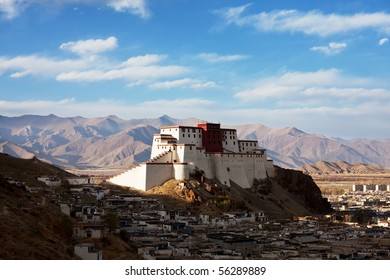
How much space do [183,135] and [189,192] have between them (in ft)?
36.3

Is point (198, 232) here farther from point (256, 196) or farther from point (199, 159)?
point (256, 196)

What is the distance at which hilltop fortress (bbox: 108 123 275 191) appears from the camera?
6856 centimetres

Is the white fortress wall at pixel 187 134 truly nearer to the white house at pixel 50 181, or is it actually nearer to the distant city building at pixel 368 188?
the white house at pixel 50 181

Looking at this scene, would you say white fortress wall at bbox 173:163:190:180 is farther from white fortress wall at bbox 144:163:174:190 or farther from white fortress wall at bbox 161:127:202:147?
white fortress wall at bbox 161:127:202:147

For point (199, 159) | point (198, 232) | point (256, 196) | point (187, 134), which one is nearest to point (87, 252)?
point (198, 232)

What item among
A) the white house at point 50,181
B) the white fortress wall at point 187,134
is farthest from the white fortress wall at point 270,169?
the white house at point 50,181

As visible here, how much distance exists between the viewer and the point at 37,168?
72438 millimetres

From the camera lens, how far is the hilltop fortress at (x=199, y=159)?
2699 inches

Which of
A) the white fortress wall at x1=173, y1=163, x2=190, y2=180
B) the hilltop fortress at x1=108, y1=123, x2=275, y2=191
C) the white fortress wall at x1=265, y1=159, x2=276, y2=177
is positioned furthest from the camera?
the white fortress wall at x1=265, y1=159, x2=276, y2=177

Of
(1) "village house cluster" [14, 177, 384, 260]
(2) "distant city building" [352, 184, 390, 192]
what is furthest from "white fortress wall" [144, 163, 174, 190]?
(2) "distant city building" [352, 184, 390, 192]

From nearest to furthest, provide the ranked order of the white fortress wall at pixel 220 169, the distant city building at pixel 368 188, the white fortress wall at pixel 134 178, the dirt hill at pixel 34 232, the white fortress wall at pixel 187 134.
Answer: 1. the dirt hill at pixel 34 232
2. the white fortress wall at pixel 134 178
3. the white fortress wall at pixel 220 169
4. the white fortress wall at pixel 187 134
5. the distant city building at pixel 368 188

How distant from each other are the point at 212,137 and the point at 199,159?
20.4 ft
